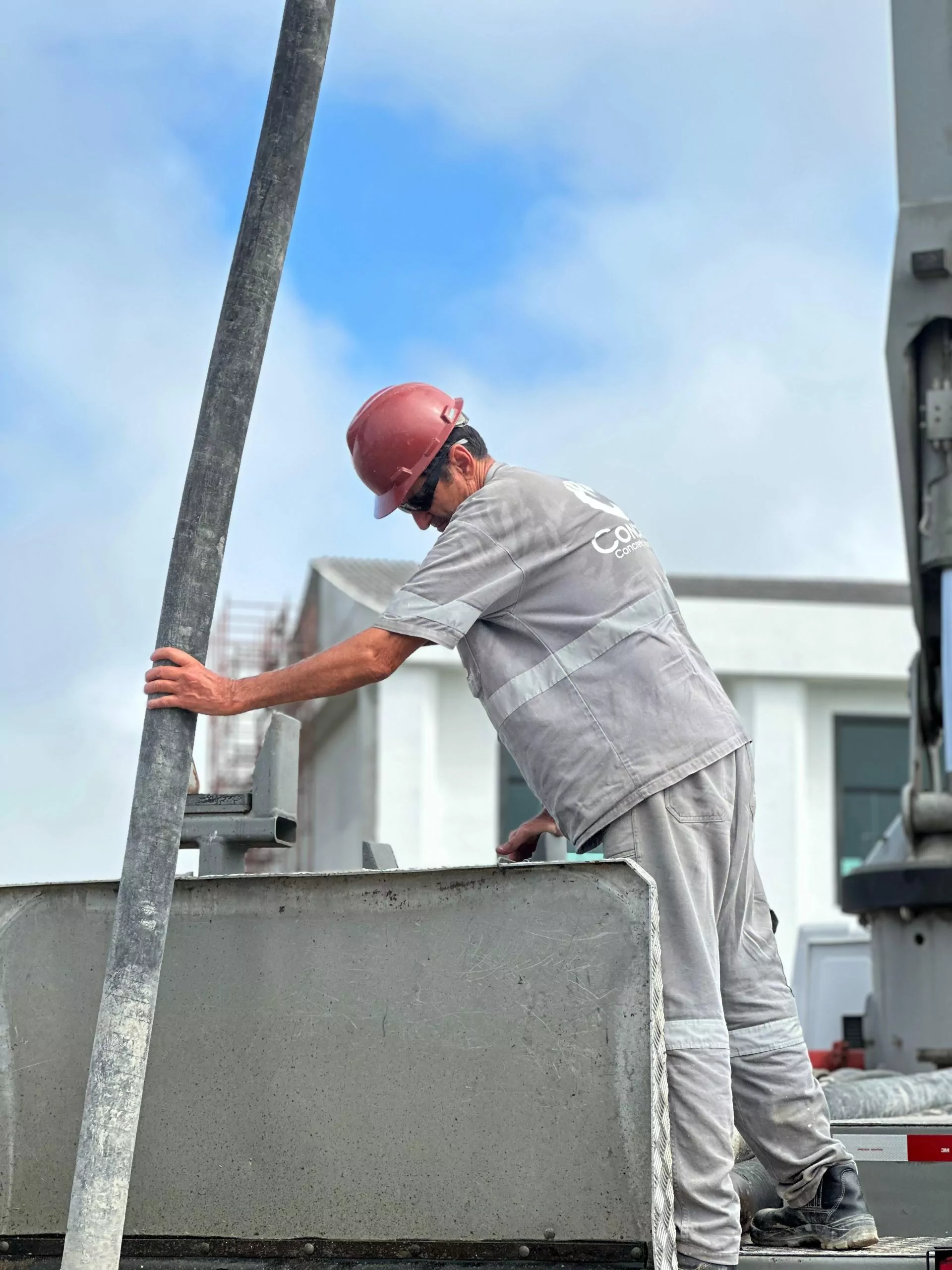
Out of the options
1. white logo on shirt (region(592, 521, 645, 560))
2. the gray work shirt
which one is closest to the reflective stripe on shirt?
the gray work shirt

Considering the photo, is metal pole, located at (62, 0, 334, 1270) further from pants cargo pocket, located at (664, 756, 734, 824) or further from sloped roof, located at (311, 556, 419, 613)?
sloped roof, located at (311, 556, 419, 613)

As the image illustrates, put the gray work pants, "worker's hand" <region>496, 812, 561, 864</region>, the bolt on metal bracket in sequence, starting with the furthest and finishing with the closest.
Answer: "worker's hand" <region>496, 812, 561, 864</region>
the bolt on metal bracket
the gray work pants

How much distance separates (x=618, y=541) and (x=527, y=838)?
2.58 ft

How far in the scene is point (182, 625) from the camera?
9.82ft

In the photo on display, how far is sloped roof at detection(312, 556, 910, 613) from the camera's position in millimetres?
27578

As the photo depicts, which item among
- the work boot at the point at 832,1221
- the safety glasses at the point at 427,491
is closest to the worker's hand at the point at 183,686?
the safety glasses at the point at 427,491

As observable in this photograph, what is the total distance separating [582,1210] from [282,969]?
2.13ft

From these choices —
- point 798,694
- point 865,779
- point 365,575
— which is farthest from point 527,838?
point 365,575

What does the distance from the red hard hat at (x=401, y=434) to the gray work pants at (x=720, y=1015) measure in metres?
0.82

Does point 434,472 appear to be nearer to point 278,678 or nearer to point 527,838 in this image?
point 278,678

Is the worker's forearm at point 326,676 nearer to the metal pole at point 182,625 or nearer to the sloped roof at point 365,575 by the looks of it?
the metal pole at point 182,625

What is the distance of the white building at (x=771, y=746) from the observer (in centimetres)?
2488

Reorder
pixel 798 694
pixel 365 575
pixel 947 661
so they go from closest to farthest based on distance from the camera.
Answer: pixel 947 661 → pixel 798 694 → pixel 365 575

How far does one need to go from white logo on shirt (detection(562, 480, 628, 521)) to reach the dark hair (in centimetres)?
20
